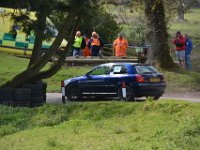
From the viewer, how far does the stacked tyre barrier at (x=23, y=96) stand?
16.5 metres

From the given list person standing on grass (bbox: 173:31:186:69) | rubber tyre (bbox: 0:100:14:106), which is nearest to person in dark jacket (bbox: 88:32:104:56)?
person standing on grass (bbox: 173:31:186:69)

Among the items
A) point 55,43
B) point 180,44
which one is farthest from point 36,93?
point 180,44

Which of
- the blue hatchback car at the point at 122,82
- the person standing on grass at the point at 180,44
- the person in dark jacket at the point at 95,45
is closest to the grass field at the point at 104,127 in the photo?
the blue hatchback car at the point at 122,82

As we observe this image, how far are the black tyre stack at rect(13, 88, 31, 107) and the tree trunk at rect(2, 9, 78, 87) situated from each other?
559mm

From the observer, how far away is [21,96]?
660 inches

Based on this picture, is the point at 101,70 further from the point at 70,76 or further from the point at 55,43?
the point at 70,76

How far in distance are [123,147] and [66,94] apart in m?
13.7

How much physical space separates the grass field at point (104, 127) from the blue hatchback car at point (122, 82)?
670 cm

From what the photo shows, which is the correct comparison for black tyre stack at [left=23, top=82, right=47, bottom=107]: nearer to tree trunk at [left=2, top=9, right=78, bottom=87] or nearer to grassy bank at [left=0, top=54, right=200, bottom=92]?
tree trunk at [left=2, top=9, right=78, bottom=87]

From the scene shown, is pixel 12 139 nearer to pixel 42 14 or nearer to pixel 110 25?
pixel 42 14

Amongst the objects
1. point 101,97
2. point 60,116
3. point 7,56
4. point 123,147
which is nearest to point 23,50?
point 7,56

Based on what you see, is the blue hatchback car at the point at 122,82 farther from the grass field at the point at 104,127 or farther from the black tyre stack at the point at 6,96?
the grass field at the point at 104,127

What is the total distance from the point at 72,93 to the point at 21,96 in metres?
5.90

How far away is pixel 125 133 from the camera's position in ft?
35.4
